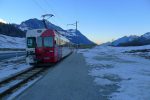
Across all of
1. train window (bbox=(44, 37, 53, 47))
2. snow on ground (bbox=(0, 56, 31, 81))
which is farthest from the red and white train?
snow on ground (bbox=(0, 56, 31, 81))

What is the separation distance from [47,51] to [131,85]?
14.7 metres

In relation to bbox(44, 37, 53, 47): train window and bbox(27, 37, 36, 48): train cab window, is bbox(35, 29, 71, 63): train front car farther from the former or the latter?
bbox(27, 37, 36, 48): train cab window

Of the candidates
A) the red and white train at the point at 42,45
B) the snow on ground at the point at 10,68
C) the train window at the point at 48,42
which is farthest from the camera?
the train window at the point at 48,42

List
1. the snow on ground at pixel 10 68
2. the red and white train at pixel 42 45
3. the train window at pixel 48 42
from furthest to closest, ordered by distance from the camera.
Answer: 1. the train window at pixel 48 42
2. the red and white train at pixel 42 45
3. the snow on ground at pixel 10 68

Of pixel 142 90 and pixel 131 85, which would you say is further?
pixel 131 85

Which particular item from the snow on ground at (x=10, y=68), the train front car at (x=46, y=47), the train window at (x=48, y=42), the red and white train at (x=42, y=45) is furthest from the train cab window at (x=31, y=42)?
the snow on ground at (x=10, y=68)

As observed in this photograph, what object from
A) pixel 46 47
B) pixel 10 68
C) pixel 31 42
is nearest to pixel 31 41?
pixel 31 42

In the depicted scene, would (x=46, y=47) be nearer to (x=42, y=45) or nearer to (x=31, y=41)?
(x=42, y=45)

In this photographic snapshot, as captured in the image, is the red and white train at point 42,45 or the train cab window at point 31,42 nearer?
the red and white train at point 42,45

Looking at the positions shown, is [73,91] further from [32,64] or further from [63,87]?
[32,64]

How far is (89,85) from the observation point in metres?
14.7

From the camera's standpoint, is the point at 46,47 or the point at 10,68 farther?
the point at 46,47

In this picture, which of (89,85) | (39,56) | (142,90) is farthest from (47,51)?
(142,90)

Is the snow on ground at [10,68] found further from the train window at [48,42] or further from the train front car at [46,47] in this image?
the train window at [48,42]
